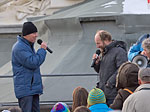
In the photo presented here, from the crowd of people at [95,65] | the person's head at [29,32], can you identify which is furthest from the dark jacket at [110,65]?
the person's head at [29,32]

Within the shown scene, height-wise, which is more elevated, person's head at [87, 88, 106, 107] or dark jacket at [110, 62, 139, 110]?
dark jacket at [110, 62, 139, 110]

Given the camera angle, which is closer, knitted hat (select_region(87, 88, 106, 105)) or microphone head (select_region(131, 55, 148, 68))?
knitted hat (select_region(87, 88, 106, 105))

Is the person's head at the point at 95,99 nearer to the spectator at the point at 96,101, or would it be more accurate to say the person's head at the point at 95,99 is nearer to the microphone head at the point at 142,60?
the spectator at the point at 96,101

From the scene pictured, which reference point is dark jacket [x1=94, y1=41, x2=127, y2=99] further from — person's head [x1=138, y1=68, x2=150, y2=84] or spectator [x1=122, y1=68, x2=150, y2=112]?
spectator [x1=122, y1=68, x2=150, y2=112]

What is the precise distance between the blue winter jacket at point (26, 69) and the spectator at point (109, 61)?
69cm

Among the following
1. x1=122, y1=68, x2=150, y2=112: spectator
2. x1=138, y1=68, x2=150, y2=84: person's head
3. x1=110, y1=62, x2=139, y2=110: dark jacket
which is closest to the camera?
x1=122, y1=68, x2=150, y2=112: spectator

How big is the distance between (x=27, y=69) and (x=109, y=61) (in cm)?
96

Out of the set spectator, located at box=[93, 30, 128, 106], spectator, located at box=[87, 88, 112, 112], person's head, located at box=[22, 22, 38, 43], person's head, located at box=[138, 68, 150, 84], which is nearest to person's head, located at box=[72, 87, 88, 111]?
spectator, located at box=[93, 30, 128, 106]

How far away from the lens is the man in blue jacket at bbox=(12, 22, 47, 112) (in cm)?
545

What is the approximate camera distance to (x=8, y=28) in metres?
13.3

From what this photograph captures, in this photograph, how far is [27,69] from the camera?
5.50 meters

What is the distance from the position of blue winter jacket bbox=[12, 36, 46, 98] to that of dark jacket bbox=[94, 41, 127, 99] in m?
0.72

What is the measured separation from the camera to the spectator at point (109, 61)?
17.4 ft

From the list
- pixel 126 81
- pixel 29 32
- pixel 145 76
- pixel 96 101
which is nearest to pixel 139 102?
pixel 145 76
